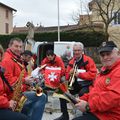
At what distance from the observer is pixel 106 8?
40844 millimetres

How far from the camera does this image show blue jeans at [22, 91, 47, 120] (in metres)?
6.24

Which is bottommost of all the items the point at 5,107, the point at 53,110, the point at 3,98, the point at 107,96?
the point at 53,110

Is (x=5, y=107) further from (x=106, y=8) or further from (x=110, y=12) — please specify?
(x=110, y=12)

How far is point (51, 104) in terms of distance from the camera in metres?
9.97

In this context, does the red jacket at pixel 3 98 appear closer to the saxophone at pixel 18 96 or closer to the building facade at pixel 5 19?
the saxophone at pixel 18 96

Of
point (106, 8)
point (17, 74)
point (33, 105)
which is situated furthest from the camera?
point (106, 8)

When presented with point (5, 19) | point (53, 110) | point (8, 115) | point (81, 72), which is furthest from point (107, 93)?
point (5, 19)

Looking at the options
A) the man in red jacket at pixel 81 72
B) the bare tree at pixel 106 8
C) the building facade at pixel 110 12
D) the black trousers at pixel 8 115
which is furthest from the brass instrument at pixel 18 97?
the building facade at pixel 110 12

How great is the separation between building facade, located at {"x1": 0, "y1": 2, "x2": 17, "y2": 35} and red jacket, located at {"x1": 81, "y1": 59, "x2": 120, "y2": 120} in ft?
195

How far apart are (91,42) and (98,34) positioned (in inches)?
49.5

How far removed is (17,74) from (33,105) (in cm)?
61

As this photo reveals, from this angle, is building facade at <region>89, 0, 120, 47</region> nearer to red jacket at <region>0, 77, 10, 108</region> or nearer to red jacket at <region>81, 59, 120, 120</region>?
red jacket at <region>0, 77, 10, 108</region>

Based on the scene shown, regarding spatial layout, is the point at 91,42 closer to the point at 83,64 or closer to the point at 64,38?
the point at 64,38

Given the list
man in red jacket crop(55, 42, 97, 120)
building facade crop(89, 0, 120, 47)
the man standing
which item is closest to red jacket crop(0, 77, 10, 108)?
the man standing
